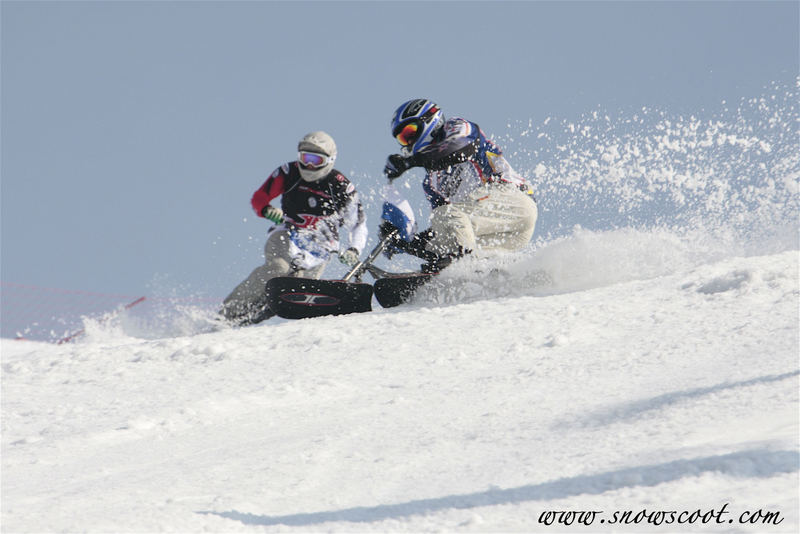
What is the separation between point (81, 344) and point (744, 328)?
16.3 ft

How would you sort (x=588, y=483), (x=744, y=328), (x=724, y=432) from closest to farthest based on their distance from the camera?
(x=588, y=483) < (x=724, y=432) < (x=744, y=328)

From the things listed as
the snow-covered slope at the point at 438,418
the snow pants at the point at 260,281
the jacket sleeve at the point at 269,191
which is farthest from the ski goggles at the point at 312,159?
the snow-covered slope at the point at 438,418

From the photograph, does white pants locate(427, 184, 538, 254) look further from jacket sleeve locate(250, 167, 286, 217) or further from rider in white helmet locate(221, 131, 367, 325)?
jacket sleeve locate(250, 167, 286, 217)

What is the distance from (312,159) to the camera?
7309 millimetres

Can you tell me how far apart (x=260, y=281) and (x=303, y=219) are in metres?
0.66

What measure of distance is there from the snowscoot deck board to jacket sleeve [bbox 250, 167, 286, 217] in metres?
1.01

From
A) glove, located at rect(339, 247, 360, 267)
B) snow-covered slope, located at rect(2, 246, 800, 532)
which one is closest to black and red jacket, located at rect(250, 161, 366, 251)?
glove, located at rect(339, 247, 360, 267)

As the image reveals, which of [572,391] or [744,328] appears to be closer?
[572,391]

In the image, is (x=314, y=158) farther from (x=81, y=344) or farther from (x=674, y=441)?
(x=674, y=441)

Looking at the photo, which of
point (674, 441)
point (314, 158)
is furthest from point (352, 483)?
point (314, 158)

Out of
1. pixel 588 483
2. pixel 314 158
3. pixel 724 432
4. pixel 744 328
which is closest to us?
pixel 588 483

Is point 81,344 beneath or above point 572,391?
above

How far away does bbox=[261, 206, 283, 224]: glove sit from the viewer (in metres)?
7.38

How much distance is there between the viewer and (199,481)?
129 inches
